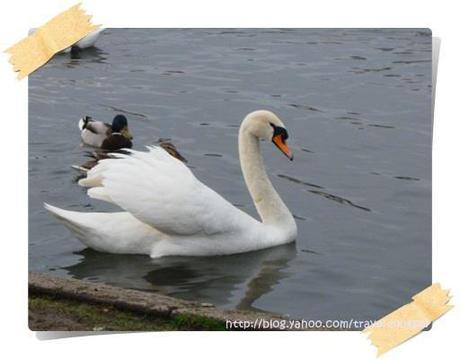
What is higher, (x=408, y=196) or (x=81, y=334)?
(x=408, y=196)

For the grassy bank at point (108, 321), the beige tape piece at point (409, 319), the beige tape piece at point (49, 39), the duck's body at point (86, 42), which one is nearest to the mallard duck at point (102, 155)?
the duck's body at point (86, 42)

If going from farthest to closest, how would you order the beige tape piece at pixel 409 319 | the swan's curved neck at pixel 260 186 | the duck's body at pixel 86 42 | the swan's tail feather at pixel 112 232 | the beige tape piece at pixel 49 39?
1. the swan's curved neck at pixel 260 186
2. the swan's tail feather at pixel 112 232
3. the duck's body at pixel 86 42
4. the beige tape piece at pixel 49 39
5. the beige tape piece at pixel 409 319

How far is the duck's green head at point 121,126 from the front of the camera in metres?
12.7

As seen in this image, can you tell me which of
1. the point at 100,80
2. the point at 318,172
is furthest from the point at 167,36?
the point at 318,172

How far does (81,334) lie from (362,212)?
217 centimetres

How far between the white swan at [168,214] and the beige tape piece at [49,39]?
935 mm

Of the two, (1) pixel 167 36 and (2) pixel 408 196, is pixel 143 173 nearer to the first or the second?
(1) pixel 167 36

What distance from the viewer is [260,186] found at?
1303 centimetres

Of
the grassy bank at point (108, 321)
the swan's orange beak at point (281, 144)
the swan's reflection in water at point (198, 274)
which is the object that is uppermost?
the swan's orange beak at point (281, 144)

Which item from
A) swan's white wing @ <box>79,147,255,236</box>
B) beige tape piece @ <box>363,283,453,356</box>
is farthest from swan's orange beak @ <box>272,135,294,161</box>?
beige tape piece @ <box>363,283,453,356</box>

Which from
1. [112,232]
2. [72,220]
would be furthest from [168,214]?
[72,220]

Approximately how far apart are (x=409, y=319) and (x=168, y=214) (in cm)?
168

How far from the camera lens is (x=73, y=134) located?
1302cm

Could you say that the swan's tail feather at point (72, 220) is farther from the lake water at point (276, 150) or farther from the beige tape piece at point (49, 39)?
the beige tape piece at point (49, 39)
